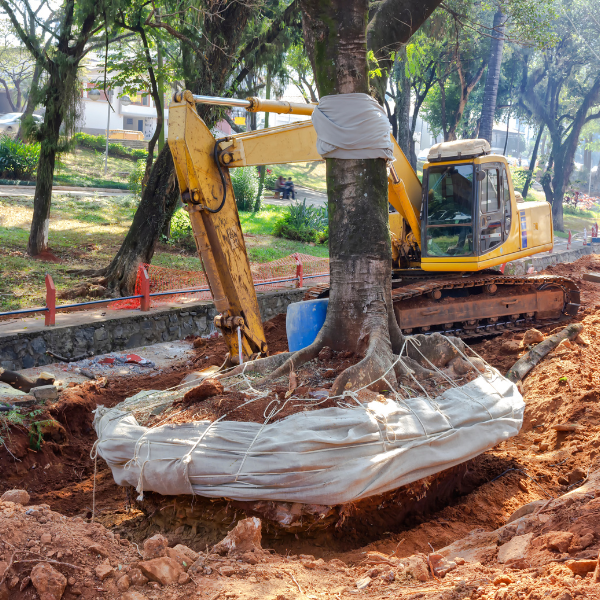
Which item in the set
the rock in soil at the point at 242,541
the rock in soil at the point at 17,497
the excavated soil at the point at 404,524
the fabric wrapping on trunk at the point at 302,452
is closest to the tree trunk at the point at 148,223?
the excavated soil at the point at 404,524

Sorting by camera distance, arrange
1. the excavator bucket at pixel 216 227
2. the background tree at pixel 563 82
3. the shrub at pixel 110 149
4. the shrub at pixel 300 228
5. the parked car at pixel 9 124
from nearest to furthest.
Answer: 1. the excavator bucket at pixel 216 227
2. the shrub at pixel 300 228
3. the background tree at pixel 563 82
4. the shrub at pixel 110 149
5. the parked car at pixel 9 124

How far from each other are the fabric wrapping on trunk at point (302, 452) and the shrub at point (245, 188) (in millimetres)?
18881

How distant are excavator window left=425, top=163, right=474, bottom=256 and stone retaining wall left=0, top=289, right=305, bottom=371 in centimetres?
347

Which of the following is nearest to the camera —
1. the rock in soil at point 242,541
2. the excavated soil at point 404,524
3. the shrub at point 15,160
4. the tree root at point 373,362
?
the excavated soil at point 404,524

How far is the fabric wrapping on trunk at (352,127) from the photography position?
16.9ft

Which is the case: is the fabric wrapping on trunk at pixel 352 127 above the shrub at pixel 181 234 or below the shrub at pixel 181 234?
above

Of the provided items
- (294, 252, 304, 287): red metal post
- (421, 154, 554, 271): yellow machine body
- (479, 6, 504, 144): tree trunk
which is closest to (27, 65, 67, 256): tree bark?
(294, 252, 304, 287): red metal post

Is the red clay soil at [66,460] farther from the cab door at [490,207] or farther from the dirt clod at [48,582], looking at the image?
the cab door at [490,207]

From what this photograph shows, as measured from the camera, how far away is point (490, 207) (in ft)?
29.3

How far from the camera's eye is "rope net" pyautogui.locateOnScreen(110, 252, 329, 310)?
996cm

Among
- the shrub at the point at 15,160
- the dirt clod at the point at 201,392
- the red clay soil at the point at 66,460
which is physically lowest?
the red clay soil at the point at 66,460

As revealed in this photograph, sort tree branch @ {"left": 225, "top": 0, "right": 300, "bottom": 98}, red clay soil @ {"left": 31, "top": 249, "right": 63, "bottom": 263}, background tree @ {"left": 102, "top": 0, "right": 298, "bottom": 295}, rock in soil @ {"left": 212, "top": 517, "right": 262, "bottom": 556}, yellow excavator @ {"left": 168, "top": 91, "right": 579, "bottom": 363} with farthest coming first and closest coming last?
tree branch @ {"left": 225, "top": 0, "right": 300, "bottom": 98}
red clay soil @ {"left": 31, "top": 249, "right": 63, "bottom": 263}
background tree @ {"left": 102, "top": 0, "right": 298, "bottom": 295}
yellow excavator @ {"left": 168, "top": 91, "right": 579, "bottom": 363}
rock in soil @ {"left": 212, "top": 517, "right": 262, "bottom": 556}

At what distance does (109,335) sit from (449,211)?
209 inches

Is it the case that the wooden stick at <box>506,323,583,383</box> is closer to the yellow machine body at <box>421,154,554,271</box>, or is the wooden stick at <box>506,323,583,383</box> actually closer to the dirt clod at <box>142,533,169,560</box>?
the yellow machine body at <box>421,154,554,271</box>
